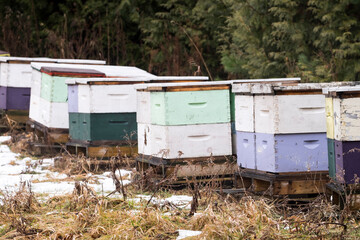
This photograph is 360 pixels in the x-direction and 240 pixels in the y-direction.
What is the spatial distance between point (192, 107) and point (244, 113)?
2.65 feet

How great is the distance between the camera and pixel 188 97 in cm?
693

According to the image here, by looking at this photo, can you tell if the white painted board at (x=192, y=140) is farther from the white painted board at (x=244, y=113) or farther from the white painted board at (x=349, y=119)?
the white painted board at (x=349, y=119)

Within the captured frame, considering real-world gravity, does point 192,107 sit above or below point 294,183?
above

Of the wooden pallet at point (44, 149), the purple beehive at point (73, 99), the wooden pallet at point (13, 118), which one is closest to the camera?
the purple beehive at point (73, 99)

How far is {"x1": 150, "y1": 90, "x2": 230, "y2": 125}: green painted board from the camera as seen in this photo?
6.89 m

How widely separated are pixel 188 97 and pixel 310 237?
9.70ft

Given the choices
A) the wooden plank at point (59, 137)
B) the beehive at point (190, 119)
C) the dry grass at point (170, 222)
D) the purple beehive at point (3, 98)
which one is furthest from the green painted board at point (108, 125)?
the purple beehive at point (3, 98)

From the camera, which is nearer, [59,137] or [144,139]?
[144,139]

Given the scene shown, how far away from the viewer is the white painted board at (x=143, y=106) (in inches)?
286

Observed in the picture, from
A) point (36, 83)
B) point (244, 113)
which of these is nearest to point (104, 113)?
point (36, 83)

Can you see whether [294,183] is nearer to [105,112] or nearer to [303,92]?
[303,92]

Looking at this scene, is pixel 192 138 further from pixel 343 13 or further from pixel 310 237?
pixel 343 13

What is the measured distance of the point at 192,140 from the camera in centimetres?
700

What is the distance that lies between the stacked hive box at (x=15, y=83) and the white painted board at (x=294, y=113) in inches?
256
